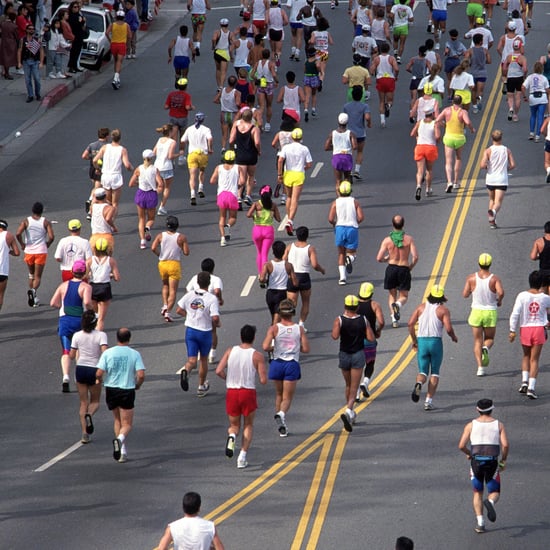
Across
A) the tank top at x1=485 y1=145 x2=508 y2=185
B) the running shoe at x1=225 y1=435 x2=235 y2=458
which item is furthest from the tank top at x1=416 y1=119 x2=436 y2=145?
the running shoe at x1=225 y1=435 x2=235 y2=458

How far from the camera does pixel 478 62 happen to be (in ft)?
121

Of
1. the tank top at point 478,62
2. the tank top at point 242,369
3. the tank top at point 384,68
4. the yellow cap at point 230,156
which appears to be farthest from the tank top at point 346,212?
the tank top at point 478,62

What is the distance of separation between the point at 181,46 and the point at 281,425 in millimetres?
20725

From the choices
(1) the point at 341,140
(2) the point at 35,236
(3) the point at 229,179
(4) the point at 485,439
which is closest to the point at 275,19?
(1) the point at 341,140

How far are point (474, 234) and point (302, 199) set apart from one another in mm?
3963

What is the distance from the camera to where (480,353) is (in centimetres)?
2241

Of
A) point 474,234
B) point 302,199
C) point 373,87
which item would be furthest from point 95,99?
point 474,234

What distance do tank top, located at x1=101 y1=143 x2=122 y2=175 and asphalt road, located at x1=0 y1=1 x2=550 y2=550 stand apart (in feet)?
4.18

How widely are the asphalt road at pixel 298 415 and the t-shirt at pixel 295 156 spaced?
1274mm

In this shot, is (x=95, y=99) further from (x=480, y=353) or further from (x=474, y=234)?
(x=480, y=353)

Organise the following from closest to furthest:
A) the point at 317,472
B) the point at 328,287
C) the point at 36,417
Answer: the point at 317,472, the point at 36,417, the point at 328,287

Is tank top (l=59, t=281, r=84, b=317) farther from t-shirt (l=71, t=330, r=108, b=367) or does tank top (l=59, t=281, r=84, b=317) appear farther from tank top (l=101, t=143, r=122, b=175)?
tank top (l=101, t=143, r=122, b=175)

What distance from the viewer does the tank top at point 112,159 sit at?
28.8m

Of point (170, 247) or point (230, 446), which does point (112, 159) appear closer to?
point (170, 247)
